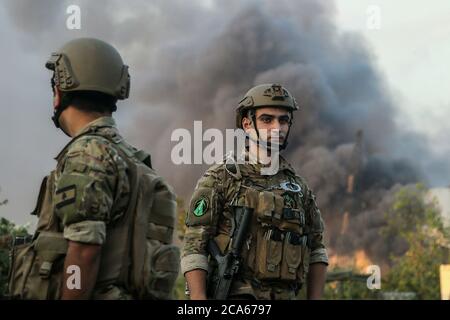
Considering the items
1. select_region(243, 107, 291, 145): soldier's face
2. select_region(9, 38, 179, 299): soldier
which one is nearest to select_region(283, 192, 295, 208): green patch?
select_region(243, 107, 291, 145): soldier's face

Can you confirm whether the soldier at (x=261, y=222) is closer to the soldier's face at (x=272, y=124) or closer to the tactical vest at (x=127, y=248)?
the soldier's face at (x=272, y=124)

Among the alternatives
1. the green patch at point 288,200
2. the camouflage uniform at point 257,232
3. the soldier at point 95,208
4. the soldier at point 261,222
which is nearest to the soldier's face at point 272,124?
the soldier at point 261,222

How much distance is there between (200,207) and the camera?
5.83 m

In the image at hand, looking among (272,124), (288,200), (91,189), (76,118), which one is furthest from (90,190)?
(272,124)

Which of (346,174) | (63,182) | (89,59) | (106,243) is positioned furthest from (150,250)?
(346,174)

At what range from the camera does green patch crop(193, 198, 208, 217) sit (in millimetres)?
5828

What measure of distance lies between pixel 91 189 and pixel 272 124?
245 centimetres

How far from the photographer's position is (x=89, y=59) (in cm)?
416

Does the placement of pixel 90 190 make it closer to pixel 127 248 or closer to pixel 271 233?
pixel 127 248

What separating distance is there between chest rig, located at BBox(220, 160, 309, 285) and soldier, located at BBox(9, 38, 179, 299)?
165cm

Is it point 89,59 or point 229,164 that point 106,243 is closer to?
point 89,59

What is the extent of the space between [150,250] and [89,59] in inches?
35.0

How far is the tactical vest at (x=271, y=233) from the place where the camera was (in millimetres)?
5781

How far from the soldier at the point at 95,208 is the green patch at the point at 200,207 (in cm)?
159
